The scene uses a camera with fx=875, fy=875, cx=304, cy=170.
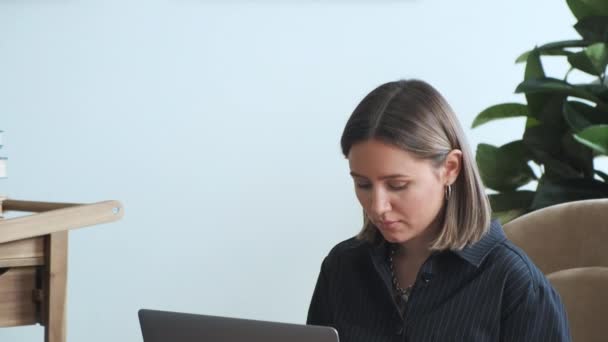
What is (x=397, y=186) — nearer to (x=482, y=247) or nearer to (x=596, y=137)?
(x=482, y=247)

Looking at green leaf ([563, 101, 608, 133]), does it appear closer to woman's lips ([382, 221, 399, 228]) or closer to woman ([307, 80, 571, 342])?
woman ([307, 80, 571, 342])

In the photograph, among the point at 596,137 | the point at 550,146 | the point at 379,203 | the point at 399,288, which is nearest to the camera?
the point at 379,203

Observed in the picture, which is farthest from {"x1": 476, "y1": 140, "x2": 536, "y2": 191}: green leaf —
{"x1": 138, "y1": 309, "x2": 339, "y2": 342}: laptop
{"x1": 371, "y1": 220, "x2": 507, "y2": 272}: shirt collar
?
{"x1": 138, "y1": 309, "x2": 339, "y2": 342}: laptop

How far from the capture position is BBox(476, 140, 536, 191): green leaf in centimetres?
210

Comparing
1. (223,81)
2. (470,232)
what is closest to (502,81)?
(223,81)

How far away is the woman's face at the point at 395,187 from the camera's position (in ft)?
3.64

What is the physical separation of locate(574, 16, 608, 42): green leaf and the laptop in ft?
4.51

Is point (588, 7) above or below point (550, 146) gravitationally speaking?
above

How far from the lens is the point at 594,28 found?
201 centimetres

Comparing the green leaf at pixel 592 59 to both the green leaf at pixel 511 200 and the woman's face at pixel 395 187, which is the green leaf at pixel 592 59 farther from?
the woman's face at pixel 395 187

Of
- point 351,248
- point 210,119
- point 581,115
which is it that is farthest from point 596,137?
point 210,119

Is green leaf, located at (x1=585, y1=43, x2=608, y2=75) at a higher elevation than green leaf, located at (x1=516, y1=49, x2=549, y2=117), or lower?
higher

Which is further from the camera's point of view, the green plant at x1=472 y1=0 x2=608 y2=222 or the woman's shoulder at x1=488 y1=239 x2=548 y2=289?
the green plant at x1=472 y1=0 x2=608 y2=222

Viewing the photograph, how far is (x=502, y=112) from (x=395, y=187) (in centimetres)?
112
